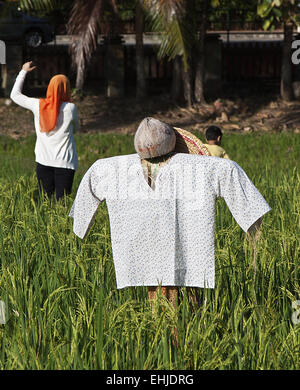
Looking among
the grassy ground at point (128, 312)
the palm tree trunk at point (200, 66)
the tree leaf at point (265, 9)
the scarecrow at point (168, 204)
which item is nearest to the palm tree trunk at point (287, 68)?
the palm tree trunk at point (200, 66)

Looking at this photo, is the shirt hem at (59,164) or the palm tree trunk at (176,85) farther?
the palm tree trunk at (176,85)

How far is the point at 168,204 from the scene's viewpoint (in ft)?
11.6

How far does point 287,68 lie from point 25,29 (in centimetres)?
769

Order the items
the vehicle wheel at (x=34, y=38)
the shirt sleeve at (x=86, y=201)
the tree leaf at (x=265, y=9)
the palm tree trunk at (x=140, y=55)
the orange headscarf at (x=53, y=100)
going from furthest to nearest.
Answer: the vehicle wheel at (x=34, y=38), the palm tree trunk at (x=140, y=55), the tree leaf at (x=265, y=9), the orange headscarf at (x=53, y=100), the shirt sleeve at (x=86, y=201)

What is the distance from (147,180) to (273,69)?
20.2 meters

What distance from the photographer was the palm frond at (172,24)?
46.8ft

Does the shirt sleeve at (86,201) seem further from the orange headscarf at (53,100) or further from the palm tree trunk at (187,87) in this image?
the palm tree trunk at (187,87)

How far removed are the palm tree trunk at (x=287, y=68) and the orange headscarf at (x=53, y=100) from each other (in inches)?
501

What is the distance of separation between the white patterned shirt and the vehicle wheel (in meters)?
19.9

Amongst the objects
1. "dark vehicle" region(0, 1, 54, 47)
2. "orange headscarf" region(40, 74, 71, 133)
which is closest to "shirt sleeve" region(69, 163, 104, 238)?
"orange headscarf" region(40, 74, 71, 133)

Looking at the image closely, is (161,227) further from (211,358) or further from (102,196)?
(211,358)

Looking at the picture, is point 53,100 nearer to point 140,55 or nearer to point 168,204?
point 168,204

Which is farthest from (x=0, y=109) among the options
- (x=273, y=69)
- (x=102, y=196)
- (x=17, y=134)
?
(x=102, y=196)

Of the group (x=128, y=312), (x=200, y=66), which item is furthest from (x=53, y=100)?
(x=200, y=66)
